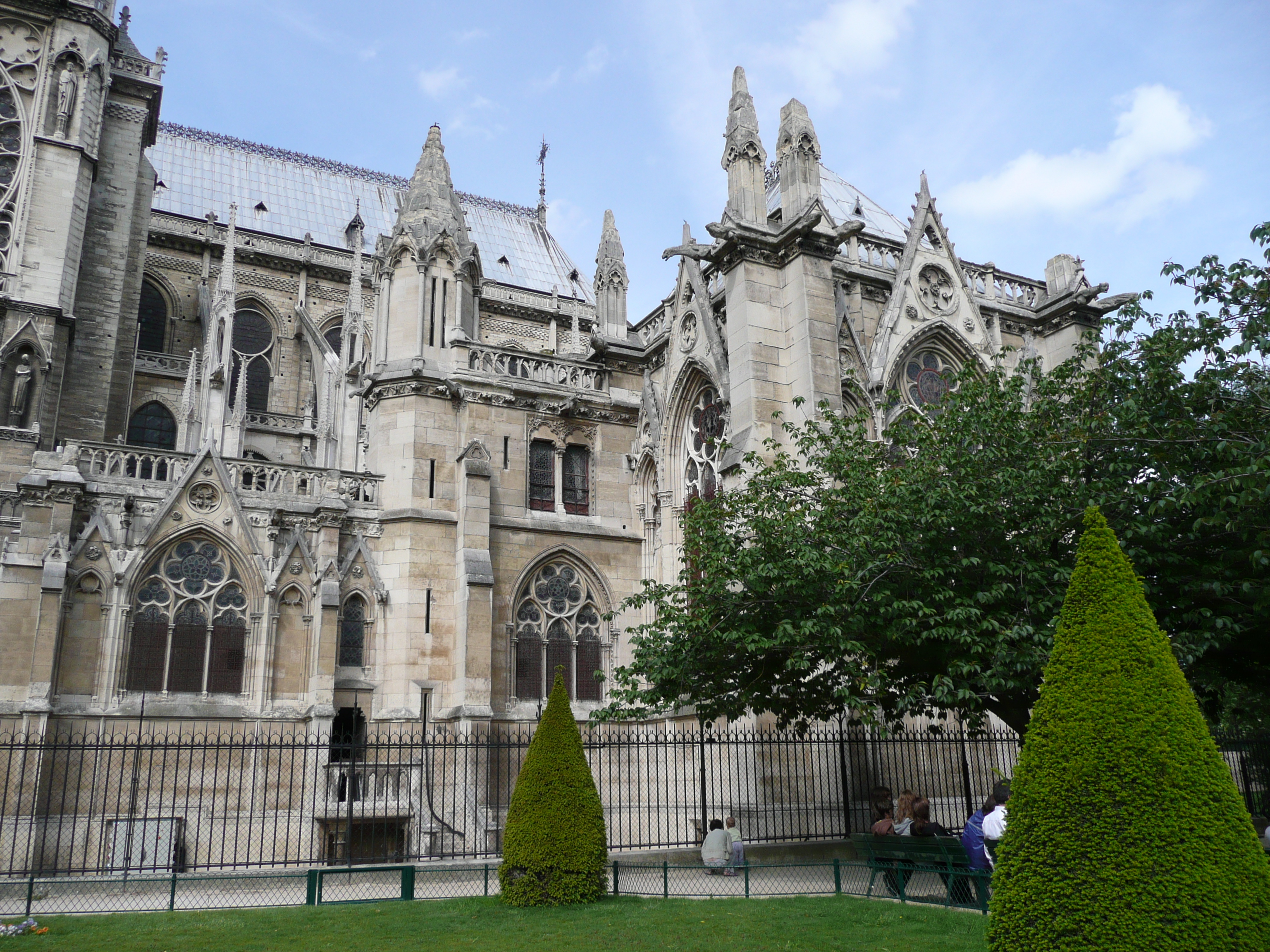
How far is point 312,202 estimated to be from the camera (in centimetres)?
4544

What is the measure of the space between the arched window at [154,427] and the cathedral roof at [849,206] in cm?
2034

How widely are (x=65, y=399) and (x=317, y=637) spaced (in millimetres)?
13059

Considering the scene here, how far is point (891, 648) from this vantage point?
1467 cm

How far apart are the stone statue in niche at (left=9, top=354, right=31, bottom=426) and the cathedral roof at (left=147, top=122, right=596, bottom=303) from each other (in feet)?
52.4

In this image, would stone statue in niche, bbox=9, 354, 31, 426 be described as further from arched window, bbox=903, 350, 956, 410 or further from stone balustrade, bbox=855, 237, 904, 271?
arched window, bbox=903, 350, 956, 410

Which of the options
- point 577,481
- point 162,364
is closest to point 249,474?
point 577,481

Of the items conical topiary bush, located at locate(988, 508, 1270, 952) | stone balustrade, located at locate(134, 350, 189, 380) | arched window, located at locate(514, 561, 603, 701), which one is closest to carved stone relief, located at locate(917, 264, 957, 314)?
arched window, located at locate(514, 561, 603, 701)

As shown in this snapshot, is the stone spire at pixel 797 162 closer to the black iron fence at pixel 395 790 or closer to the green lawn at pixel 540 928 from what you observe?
the black iron fence at pixel 395 790

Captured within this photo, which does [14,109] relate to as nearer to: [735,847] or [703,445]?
[703,445]

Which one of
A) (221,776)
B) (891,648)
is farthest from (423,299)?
(891,648)

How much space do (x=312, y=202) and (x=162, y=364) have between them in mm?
14108

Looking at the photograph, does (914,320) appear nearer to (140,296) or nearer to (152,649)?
(152,649)

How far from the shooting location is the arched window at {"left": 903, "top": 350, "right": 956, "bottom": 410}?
22.5 m

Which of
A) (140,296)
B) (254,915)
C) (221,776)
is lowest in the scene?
(254,915)
